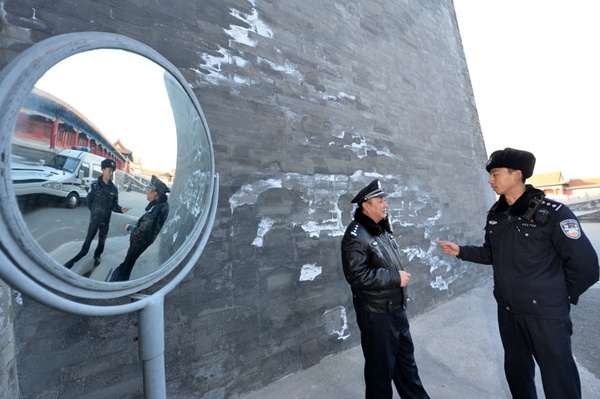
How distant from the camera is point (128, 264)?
3.59ft

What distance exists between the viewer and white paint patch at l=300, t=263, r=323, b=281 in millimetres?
3088

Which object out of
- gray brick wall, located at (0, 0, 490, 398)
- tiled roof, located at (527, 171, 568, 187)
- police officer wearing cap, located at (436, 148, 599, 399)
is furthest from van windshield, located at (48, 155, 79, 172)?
tiled roof, located at (527, 171, 568, 187)

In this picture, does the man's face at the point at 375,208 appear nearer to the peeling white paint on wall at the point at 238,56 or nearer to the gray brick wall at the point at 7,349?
the peeling white paint on wall at the point at 238,56

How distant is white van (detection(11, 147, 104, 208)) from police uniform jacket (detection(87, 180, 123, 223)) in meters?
0.02

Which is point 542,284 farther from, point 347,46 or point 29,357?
point 347,46

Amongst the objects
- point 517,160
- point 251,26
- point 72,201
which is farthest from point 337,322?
point 251,26

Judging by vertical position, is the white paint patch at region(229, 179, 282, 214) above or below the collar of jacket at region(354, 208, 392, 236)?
above

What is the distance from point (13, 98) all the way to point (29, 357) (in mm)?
1738

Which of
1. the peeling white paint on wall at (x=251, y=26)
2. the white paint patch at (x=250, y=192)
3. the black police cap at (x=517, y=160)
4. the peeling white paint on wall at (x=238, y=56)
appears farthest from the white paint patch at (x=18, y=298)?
the black police cap at (x=517, y=160)

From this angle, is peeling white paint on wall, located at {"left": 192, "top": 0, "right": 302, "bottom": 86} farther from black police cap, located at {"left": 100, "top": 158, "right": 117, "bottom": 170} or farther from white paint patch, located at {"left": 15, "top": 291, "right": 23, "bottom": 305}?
white paint patch, located at {"left": 15, "top": 291, "right": 23, "bottom": 305}

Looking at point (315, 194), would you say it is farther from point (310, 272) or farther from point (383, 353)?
point (383, 353)

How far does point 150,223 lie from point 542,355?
7.57 feet

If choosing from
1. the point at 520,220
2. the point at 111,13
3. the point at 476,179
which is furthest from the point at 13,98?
the point at 476,179

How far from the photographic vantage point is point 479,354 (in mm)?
3129
